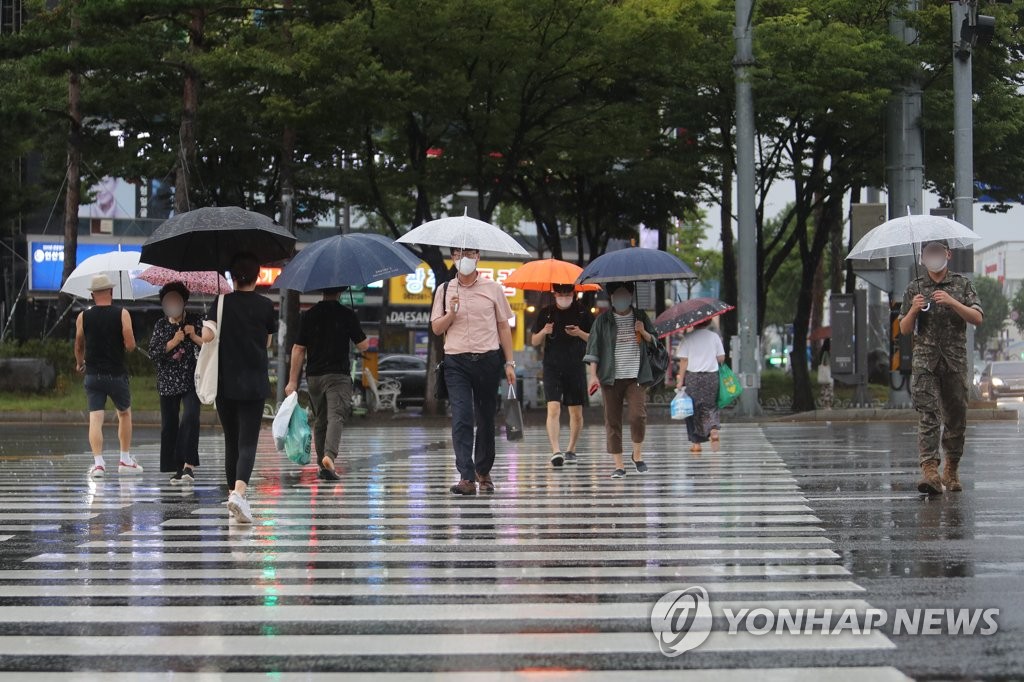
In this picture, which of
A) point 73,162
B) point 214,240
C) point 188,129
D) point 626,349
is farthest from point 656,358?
point 73,162

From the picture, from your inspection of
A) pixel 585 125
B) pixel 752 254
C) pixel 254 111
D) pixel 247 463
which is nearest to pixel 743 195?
pixel 752 254

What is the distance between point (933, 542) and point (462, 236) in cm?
478

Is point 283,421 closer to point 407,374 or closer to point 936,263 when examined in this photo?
point 936,263

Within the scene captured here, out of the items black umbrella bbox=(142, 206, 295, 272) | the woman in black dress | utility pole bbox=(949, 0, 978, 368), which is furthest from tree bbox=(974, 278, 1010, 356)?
the woman in black dress

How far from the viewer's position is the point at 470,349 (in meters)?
11.2

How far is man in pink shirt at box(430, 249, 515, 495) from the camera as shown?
36.6 ft

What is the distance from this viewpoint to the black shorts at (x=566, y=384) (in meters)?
14.6

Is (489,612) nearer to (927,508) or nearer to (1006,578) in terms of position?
(1006,578)

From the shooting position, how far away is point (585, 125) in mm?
30984

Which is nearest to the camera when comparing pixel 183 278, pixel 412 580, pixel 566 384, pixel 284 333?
pixel 412 580

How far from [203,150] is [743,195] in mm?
13682

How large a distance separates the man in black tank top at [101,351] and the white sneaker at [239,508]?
4360 mm

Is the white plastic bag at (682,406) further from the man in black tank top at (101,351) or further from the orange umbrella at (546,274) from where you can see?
the man in black tank top at (101,351)
